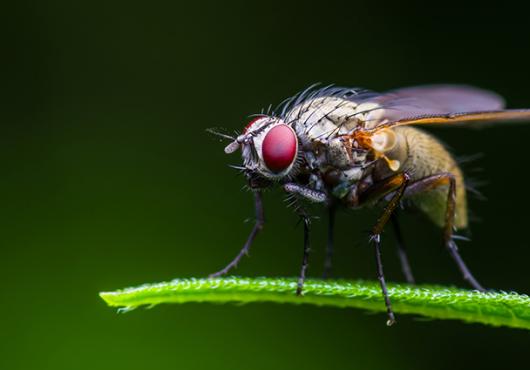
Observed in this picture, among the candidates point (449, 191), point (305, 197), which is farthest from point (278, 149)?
point (449, 191)

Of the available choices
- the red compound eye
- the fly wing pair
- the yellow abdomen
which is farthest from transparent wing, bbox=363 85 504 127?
the red compound eye

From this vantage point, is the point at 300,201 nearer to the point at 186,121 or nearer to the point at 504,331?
the point at 504,331

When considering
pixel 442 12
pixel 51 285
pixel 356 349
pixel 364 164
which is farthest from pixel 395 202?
pixel 442 12

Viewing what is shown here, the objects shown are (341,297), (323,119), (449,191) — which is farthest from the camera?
(449,191)

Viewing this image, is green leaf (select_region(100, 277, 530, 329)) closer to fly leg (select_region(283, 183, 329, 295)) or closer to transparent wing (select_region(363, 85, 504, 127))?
fly leg (select_region(283, 183, 329, 295))

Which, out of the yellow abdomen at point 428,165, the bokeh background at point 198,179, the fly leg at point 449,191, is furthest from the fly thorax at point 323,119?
the bokeh background at point 198,179

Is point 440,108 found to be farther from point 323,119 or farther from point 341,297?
point 341,297
